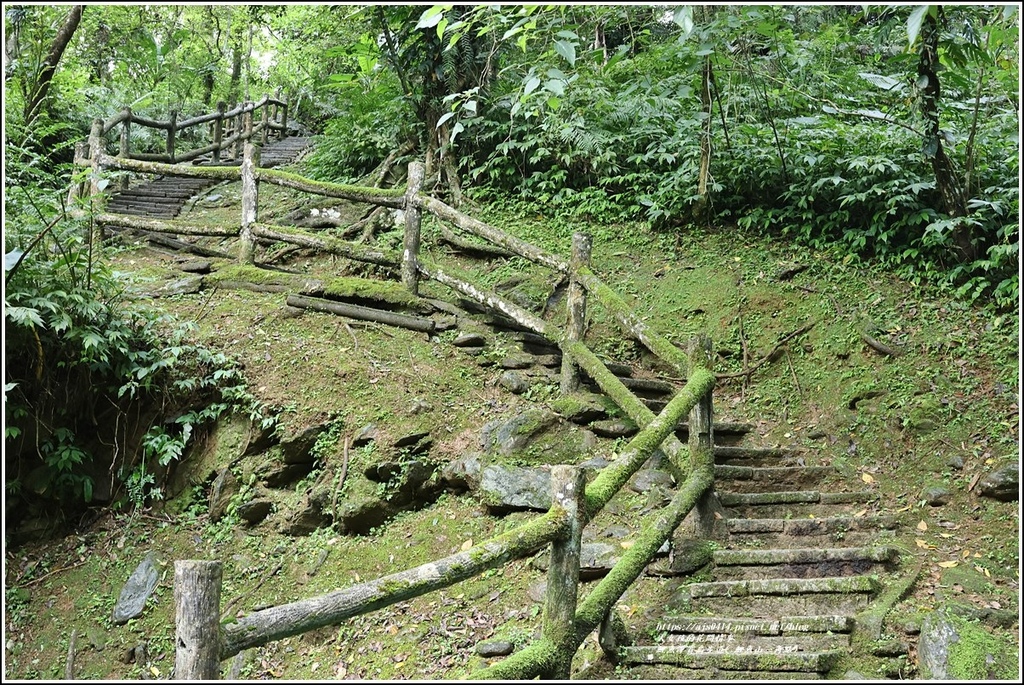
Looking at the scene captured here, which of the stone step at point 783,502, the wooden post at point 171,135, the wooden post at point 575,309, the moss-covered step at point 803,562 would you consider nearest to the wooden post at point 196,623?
the moss-covered step at point 803,562

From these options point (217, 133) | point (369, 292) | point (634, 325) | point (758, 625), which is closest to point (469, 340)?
point (369, 292)

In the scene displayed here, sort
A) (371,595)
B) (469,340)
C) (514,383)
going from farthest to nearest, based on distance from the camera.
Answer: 1. (469,340)
2. (514,383)
3. (371,595)

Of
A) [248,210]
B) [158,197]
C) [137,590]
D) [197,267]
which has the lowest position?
→ [137,590]

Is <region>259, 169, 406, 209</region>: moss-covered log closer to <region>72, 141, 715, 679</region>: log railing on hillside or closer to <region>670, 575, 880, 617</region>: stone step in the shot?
<region>72, 141, 715, 679</region>: log railing on hillside

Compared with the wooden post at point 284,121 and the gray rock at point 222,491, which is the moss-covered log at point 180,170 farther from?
the wooden post at point 284,121

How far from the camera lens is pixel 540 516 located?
4270 mm

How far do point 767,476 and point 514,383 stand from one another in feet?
7.18

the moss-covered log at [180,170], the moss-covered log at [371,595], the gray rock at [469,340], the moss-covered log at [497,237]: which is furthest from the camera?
the moss-covered log at [180,170]

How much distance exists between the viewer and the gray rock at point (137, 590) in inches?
205

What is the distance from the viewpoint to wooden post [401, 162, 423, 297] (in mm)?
7797

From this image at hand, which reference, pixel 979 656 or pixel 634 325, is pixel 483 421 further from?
pixel 979 656

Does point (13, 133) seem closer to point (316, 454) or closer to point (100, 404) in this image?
point (100, 404)

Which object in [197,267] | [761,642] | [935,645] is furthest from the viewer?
[197,267]

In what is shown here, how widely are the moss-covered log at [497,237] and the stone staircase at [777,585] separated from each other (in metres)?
2.15
